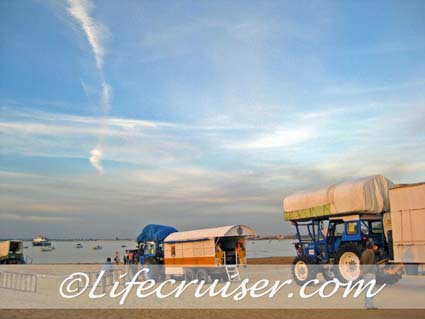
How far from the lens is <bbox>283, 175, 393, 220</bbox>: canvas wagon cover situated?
18.2 meters

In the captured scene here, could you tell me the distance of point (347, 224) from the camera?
19312mm

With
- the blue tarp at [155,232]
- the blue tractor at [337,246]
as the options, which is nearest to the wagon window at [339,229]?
the blue tractor at [337,246]

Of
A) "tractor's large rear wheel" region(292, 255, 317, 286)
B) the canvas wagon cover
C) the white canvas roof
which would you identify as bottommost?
"tractor's large rear wheel" region(292, 255, 317, 286)

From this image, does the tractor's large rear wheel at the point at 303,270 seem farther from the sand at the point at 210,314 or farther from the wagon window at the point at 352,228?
the sand at the point at 210,314

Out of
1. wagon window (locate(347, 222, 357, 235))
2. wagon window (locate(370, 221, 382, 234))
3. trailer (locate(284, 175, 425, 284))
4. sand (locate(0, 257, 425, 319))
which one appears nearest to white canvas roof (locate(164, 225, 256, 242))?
trailer (locate(284, 175, 425, 284))

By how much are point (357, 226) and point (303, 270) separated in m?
3.96

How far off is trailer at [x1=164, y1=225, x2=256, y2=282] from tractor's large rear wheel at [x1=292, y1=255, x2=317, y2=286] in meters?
3.39

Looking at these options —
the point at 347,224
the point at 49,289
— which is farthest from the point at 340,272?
the point at 49,289

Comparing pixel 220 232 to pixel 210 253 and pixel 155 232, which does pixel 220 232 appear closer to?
pixel 210 253

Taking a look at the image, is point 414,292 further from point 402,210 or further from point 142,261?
point 142,261

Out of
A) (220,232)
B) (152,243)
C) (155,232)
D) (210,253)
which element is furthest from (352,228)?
(152,243)

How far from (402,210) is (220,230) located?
1011 centimetres

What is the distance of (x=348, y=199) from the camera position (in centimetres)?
1877

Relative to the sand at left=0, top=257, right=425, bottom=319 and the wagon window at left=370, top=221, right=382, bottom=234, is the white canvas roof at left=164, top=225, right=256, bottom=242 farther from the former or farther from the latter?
the sand at left=0, top=257, right=425, bottom=319
